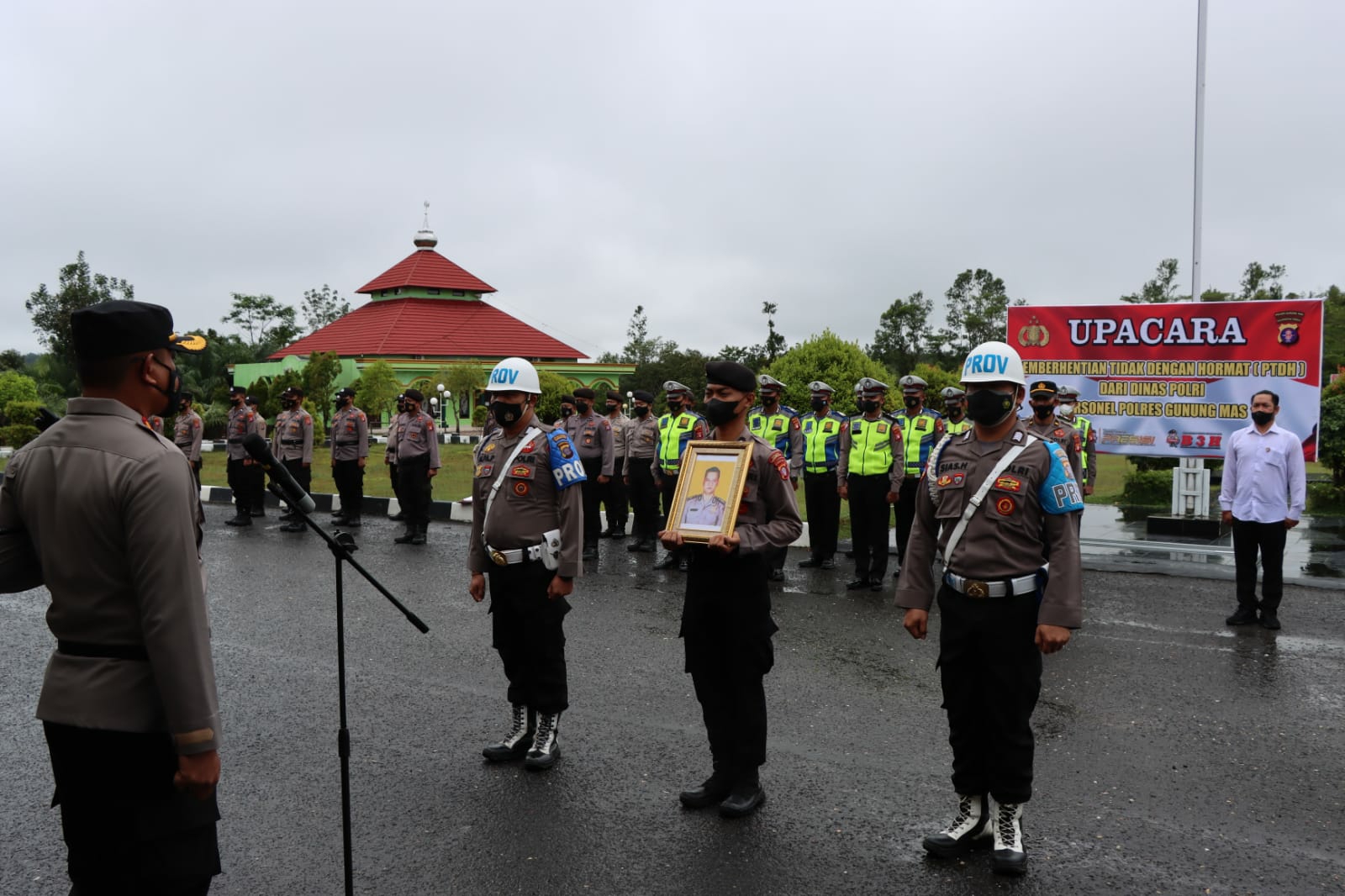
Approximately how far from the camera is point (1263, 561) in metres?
8.10

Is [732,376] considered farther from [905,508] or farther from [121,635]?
[905,508]

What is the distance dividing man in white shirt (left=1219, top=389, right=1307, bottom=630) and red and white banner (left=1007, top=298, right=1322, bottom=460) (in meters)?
4.05

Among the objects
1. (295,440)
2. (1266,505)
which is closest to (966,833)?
(1266,505)

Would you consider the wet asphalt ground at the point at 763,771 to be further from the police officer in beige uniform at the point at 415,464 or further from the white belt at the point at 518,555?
the police officer in beige uniform at the point at 415,464

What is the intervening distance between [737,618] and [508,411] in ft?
5.52

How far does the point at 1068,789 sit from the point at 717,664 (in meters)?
1.76

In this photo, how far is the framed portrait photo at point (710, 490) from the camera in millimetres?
4266

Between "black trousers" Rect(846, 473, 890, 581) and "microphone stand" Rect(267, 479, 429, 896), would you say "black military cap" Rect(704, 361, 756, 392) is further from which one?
"black trousers" Rect(846, 473, 890, 581)

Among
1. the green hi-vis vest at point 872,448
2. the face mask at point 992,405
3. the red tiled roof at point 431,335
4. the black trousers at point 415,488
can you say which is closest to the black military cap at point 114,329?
the face mask at point 992,405

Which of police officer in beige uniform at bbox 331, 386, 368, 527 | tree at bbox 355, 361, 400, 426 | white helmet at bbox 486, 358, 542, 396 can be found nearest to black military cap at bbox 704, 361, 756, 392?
white helmet at bbox 486, 358, 542, 396

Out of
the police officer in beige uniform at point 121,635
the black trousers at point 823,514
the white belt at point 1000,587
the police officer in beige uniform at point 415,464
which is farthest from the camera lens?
the police officer in beige uniform at point 415,464

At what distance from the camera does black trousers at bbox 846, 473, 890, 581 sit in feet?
32.1

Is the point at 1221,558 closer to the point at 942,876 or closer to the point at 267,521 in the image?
the point at 942,876

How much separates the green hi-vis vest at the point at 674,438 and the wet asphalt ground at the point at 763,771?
10.3ft
